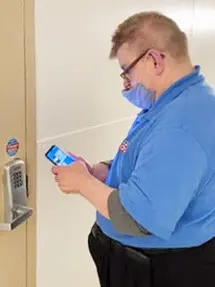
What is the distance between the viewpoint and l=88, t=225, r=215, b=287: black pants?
1275 millimetres

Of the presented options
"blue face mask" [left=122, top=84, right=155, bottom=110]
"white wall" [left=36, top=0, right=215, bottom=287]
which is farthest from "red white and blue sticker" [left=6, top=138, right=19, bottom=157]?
"blue face mask" [left=122, top=84, right=155, bottom=110]

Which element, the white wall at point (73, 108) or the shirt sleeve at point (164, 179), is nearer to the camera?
the shirt sleeve at point (164, 179)

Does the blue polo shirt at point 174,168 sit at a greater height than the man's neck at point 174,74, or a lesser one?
lesser

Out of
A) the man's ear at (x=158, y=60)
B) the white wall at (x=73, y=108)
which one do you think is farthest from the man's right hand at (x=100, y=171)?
the man's ear at (x=158, y=60)

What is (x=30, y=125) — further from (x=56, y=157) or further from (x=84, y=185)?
(x=84, y=185)

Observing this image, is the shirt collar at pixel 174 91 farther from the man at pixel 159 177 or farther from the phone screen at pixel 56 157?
the phone screen at pixel 56 157

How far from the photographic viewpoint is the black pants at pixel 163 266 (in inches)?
50.2

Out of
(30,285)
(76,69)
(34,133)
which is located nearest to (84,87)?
(76,69)

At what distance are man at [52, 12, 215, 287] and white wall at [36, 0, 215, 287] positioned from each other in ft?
0.71

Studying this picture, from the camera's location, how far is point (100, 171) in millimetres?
1473

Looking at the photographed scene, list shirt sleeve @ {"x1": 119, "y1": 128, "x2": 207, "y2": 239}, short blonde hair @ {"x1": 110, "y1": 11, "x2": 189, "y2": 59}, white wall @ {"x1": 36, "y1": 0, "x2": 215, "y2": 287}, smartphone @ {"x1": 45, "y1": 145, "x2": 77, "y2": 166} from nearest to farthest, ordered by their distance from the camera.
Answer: shirt sleeve @ {"x1": 119, "y1": 128, "x2": 207, "y2": 239} → short blonde hair @ {"x1": 110, "y1": 11, "x2": 189, "y2": 59} → smartphone @ {"x1": 45, "y1": 145, "x2": 77, "y2": 166} → white wall @ {"x1": 36, "y1": 0, "x2": 215, "y2": 287}

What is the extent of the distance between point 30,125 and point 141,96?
34 centimetres

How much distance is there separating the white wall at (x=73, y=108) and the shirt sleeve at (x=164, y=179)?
41 centimetres

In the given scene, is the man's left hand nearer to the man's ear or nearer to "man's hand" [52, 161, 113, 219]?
"man's hand" [52, 161, 113, 219]
